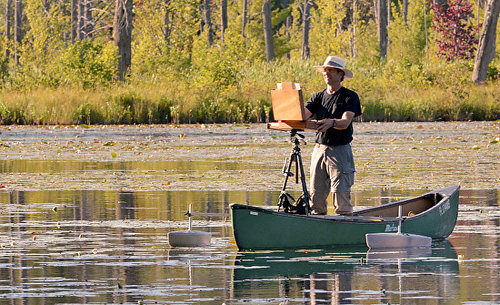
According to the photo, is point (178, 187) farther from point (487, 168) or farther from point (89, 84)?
point (89, 84)

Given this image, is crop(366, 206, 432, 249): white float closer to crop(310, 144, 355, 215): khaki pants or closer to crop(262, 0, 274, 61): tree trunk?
crop(310, 144, 355, 215): khaki pants

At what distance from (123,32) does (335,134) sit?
32061 millimetres

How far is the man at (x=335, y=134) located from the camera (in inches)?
478

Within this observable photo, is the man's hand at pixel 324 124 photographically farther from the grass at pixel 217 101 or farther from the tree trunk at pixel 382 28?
the tree trunk at pixel 382 28

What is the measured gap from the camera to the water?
9336mm

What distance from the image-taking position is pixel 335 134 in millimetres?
12242

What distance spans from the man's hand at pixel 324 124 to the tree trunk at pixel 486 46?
33.4 m

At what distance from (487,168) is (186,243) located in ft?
37.4

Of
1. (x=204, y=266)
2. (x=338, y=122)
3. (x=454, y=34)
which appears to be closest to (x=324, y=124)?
(x=338, y=122)

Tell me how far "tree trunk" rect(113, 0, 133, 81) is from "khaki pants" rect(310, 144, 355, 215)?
3080cm

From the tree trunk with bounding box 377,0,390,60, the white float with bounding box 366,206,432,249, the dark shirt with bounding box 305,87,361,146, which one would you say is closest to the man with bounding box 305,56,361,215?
the dark shirt with bounding box 305,87,361,146

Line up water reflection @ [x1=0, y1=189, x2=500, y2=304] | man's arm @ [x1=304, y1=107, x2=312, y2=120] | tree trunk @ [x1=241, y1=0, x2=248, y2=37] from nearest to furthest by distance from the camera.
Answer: water reflection @ [x1=0, y1=189, x2=500, y2=304], man's arm @ [x1=304, y1=107, x2=312, y2=120], tree trunk @ [x1=241, y1=0, x2=248, y2=37]

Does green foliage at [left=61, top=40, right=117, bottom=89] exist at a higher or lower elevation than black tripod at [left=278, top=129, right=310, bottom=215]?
higher

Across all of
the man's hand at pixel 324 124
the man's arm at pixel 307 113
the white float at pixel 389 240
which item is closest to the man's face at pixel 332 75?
the man's arm at pixel 307 113
